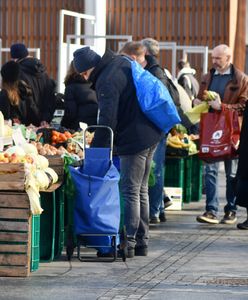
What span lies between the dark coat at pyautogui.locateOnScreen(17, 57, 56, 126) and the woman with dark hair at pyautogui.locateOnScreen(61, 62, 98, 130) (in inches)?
26.9

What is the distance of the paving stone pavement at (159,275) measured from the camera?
9.83 metres

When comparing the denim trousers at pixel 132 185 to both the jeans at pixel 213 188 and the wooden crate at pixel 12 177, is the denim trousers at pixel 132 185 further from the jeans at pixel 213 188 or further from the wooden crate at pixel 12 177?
the jeans at pixel 213 188

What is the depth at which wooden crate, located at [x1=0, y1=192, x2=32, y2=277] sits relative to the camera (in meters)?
10.6

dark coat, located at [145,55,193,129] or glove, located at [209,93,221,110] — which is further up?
dark coat, located at [145,55,193,129]

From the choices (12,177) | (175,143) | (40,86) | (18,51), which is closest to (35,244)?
(12,177)

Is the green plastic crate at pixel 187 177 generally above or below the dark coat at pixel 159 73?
below

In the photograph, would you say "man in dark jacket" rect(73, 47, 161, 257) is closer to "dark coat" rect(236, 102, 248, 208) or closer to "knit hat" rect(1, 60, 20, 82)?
"dark coat" rect(236, 102, 248, 208)

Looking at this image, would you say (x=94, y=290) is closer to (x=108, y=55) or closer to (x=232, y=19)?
(x=108, y=55)

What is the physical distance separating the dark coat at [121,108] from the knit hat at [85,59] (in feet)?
0.19

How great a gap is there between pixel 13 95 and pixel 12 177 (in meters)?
4.38

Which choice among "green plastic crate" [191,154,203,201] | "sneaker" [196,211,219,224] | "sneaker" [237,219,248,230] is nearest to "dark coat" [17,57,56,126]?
"sneaker" [196,211,219,224]

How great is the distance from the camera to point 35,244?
10844 millimetres

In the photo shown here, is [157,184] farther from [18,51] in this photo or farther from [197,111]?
[18,51]

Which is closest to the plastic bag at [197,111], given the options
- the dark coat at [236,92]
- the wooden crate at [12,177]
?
the dark coat at [236,92]
